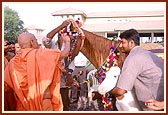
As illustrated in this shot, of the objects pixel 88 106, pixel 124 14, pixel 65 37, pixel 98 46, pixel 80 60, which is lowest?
pixel 88 106

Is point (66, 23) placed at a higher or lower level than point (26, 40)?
higher

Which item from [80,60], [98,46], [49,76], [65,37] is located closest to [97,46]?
[98,46]

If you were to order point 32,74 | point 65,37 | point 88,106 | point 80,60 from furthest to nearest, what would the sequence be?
point 88,106 < point 80,60 < point 65,37 < point 32,74

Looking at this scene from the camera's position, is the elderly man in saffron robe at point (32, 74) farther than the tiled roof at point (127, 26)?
No

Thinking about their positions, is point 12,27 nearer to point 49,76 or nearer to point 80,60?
point 80,60

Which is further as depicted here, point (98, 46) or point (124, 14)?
point (124, 14)

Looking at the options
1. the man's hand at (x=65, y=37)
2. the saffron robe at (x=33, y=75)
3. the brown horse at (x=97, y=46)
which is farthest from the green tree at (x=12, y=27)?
the saffron robe at (x=33, y=75)

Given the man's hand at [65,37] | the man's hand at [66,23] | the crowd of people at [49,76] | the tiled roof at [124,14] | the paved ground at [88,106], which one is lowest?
the paved ground at [88,106]

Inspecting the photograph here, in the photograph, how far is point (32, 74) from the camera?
377 cm

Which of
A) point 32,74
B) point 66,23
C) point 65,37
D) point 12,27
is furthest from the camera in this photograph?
point 12,27

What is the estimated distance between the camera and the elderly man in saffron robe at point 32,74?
3.79 metres

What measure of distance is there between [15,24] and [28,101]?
8.01ft

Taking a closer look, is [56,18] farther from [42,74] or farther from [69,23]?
[42,74]

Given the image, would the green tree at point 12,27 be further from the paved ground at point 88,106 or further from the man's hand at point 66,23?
the paved ground at point 88,106
